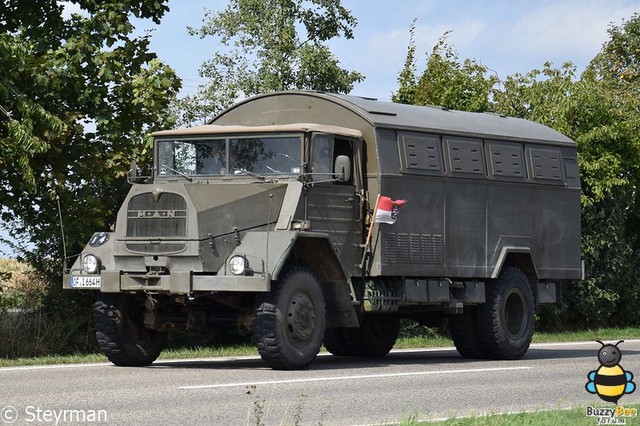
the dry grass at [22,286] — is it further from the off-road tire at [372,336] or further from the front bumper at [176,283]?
the front bumper at [176,283]

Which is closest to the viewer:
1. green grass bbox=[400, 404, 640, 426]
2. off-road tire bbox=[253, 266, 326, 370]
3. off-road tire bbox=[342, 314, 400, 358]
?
green grass bbox=[400, 404, 640, 426]

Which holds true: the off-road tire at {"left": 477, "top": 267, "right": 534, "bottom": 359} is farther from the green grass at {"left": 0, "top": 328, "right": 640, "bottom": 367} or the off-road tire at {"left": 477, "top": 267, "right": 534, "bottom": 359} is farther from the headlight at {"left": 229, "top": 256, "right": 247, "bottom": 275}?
the headlight at {"left": 229, "top": 256, "right": 247, "bottom": 275}

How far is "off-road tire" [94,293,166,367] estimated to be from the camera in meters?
17.2

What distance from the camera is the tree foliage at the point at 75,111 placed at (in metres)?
21.8

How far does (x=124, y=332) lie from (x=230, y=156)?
2605 mm

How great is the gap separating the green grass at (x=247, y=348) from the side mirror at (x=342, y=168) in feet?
13.4

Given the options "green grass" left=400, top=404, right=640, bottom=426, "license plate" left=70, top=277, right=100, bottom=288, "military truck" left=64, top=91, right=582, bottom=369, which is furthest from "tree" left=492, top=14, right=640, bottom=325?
"green grass" left=400, top=404, right=640, bottom=426

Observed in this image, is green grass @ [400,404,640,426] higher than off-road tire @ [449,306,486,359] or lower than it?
lower

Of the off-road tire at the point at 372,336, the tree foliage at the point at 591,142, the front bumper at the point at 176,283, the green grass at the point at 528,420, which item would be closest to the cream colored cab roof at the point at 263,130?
the front bumper at the point at 176,283

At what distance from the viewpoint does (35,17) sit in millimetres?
25000

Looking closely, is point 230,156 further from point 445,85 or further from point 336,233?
point 445,85

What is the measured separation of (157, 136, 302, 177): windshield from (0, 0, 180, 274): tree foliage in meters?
3.74

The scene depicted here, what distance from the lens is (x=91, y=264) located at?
56.0 feet

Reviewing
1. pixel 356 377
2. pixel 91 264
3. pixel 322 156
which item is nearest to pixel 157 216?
pixel 91 264
